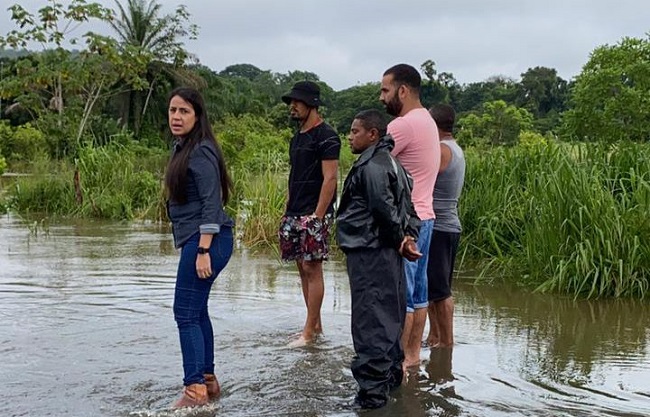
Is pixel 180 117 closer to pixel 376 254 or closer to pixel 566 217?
pixel 376 254

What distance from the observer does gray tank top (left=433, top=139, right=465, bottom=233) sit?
575cm

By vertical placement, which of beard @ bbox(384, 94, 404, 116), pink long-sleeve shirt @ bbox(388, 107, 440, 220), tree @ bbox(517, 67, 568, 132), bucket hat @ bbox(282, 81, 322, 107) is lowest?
pink long-sleeve shirt @ bbox(388, 107, 440, 220)

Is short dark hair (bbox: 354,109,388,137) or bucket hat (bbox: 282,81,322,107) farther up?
bucket hat (bbox: 282,81,322,107)

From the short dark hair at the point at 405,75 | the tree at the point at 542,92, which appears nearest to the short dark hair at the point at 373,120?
the short dark hair at the point at 405,75

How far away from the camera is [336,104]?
70.6 m

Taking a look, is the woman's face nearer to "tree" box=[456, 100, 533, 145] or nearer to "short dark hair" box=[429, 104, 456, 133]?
"short dark hair" box=[429, 104, 456, 133]

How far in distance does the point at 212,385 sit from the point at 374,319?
97 centimetres

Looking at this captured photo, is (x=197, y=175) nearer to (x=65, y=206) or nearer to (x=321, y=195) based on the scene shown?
(x=321, y=195)

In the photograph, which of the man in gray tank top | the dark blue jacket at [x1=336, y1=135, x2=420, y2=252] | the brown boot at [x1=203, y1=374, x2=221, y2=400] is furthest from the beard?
the brown boot at [x1=203, y1=374, x2=221, y2=400]

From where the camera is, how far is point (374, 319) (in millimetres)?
4637

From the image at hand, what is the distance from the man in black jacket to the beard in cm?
43

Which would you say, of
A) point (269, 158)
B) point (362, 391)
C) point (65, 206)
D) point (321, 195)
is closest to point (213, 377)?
point (362, 391)

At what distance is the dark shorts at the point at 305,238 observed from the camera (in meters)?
6.07


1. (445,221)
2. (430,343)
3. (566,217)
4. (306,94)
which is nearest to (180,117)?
(306,94)
